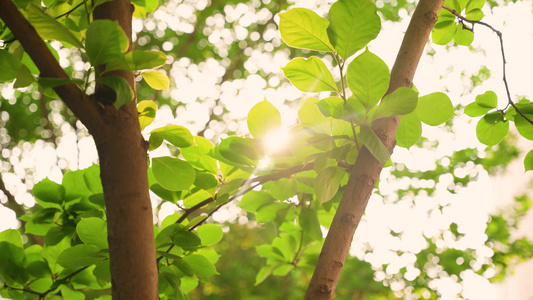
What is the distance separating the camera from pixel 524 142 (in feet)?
28.9

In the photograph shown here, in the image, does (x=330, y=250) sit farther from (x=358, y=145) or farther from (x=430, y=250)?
(x=430, y=250)

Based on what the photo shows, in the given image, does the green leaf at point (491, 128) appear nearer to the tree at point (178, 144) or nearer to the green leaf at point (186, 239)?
the tree at point (178, 144)

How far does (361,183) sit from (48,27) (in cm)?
36

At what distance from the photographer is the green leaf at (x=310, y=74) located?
Answer: 18.3 inches

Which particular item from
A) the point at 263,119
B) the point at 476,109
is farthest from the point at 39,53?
the point at 476,109

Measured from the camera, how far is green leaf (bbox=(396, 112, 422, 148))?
521 mm

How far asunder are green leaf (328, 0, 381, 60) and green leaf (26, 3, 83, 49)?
0.26 metres

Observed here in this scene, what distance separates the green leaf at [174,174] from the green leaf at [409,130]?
0.27 meters

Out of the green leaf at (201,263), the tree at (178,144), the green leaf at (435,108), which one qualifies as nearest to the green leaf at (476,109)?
the tree at (178,144)

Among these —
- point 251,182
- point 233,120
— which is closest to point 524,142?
point 233,120

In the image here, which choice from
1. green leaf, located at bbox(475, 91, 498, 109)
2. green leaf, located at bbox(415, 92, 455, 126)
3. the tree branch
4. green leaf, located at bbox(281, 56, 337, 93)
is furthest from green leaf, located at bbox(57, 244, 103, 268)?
green leaf, located at bbox(475, 91, 498, 109)

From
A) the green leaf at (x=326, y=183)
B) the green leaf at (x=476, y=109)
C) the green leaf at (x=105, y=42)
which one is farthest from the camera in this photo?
the green leaf at (x=476, y=109)

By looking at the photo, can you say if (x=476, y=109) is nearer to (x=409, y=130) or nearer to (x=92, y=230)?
(x=409, y=130)

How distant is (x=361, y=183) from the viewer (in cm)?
43
